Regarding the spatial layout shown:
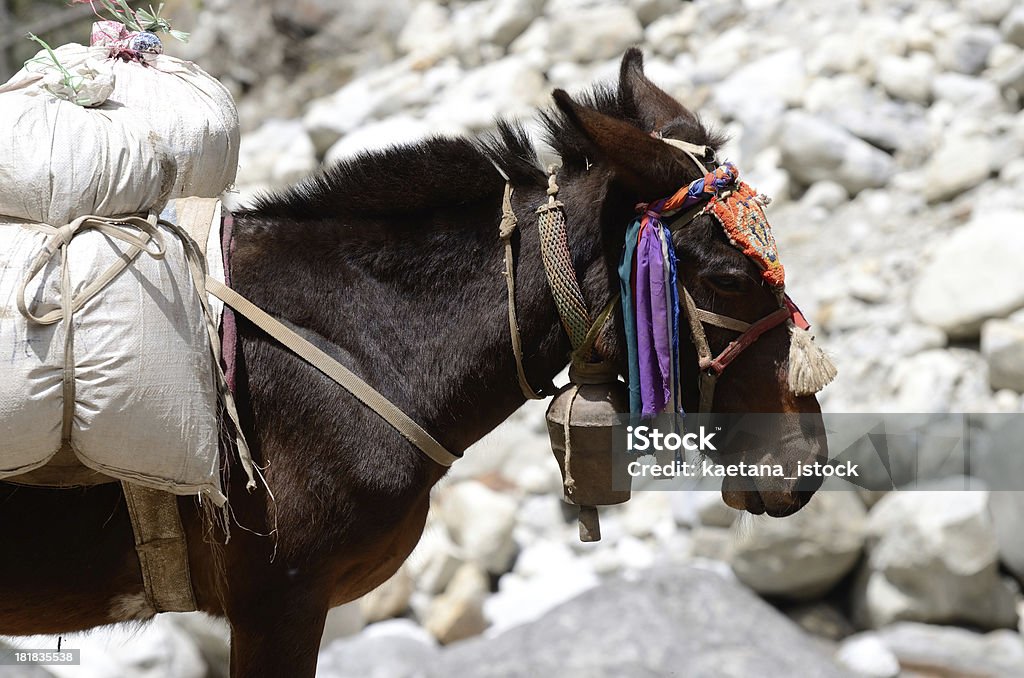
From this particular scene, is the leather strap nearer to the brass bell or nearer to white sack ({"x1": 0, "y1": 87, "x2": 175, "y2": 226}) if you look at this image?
the brass bell

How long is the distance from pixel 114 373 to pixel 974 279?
522cm

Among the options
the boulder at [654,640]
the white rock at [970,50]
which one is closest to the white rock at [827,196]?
the white rock at [970,50]

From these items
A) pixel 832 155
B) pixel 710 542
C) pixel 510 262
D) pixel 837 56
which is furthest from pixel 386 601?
pixel 837 56

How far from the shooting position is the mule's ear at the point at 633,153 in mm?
2188

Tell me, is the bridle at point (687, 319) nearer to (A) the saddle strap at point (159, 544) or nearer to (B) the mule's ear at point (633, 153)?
(B) the mule's ear at point (633, 153)

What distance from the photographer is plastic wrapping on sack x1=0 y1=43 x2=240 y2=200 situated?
2148mm

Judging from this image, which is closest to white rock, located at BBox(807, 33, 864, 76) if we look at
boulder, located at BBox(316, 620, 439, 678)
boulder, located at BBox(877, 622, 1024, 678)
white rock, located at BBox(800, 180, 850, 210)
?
white rock, located at BBox(800, 180, 850, 210)

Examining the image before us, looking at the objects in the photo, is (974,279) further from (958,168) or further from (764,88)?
(764,88)

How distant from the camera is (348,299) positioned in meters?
2.36

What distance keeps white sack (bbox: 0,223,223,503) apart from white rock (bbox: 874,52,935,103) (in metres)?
7.06

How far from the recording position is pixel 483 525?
589 cm

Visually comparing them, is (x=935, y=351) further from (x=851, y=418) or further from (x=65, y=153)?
(x=65, y=153)

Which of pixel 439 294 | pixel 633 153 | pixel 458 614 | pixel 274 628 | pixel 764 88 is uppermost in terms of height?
pixel 633 153

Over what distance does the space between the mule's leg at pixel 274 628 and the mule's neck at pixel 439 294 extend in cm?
48
